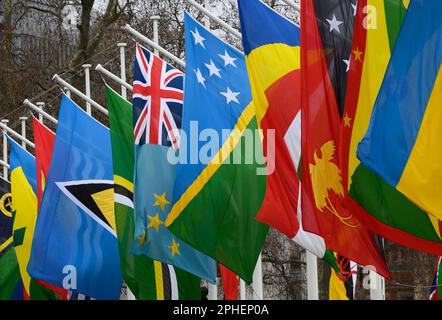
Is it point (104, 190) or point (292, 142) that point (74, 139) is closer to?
point (104, 190)

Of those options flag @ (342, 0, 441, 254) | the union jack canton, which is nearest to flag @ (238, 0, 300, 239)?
flag @ (342, 0, 441, 254)

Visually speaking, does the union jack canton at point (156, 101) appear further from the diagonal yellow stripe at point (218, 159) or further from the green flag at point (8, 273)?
the green flag at point (8, 273)

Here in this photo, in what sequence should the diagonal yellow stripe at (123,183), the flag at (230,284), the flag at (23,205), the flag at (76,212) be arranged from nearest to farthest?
the flag at (230,284) < the diagonal yellow stripe at (123,183) < the flag at (76,212) < the flag at (23,205)

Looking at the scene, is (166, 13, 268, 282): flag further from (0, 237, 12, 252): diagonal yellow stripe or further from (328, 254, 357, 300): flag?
(0, 237, 12, 252): diagonal yellow stripe

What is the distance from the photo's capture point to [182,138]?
60.8 ft

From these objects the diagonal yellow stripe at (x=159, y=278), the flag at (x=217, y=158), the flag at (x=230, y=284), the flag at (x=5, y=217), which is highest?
the flag at (x=5, y=217)

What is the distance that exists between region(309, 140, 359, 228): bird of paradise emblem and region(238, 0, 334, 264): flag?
0.86 meters

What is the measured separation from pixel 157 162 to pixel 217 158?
1845 millimetres

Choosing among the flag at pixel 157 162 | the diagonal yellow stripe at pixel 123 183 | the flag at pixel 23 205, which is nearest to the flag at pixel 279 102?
the flag at pixel 157 162

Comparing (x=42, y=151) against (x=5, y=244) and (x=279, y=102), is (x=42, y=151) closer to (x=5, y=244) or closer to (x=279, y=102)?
(x=5, y=244)

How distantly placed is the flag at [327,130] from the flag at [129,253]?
6.48 metres

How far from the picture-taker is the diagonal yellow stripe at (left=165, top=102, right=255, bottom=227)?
722 inches

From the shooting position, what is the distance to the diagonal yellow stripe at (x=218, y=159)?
18344 millimetres

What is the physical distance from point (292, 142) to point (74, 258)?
7.97 meters
